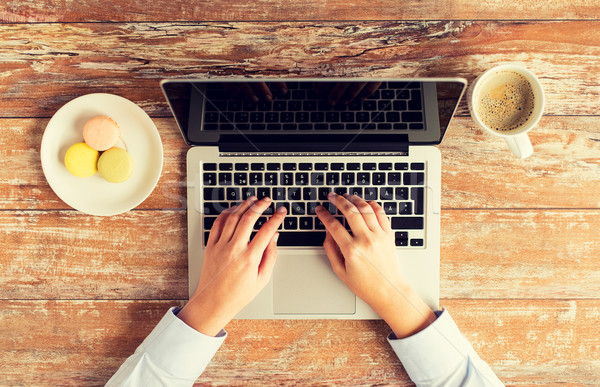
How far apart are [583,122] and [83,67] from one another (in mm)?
1001

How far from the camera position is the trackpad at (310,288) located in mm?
776

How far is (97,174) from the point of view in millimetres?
770

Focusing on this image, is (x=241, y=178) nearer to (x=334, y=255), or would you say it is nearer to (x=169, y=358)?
(x=334, y=255)

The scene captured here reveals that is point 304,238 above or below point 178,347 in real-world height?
above

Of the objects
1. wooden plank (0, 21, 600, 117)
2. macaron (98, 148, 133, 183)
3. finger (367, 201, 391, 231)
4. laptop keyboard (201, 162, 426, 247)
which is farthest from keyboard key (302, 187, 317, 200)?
macaron (98, 148, 133, 183)

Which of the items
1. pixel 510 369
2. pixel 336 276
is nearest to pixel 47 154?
pixel 336 276

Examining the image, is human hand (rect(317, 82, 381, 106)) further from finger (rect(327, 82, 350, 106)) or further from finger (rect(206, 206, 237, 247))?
finger (rect(206, 206, 237, 247))

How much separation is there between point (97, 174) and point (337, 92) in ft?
1.58

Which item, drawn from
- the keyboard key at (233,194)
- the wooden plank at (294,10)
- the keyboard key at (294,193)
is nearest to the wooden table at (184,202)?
the wooden plank at (294,10)

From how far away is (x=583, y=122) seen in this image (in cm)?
80

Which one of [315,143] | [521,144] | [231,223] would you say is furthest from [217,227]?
[521,144]

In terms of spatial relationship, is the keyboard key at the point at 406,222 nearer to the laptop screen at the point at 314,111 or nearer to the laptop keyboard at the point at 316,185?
the laptop keyboard at the point at 316,185

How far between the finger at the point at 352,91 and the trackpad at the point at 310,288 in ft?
1.00

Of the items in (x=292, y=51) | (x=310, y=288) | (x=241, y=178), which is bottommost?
(x=310, y=288)
